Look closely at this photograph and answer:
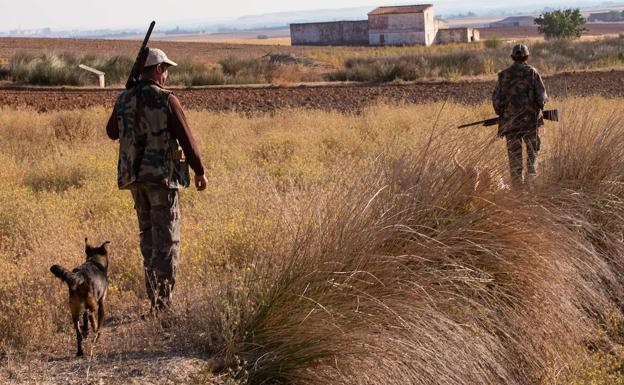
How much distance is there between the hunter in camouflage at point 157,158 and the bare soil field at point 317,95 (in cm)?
1634

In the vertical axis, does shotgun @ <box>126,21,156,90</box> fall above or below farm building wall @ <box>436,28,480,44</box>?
above

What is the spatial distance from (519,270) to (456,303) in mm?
740

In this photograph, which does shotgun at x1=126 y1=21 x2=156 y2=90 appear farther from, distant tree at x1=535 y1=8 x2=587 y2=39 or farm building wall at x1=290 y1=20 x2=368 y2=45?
farm building wall at x1=290 y1=20 x2=368 y2=45

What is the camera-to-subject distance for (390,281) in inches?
215

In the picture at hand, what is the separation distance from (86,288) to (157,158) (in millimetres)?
1104

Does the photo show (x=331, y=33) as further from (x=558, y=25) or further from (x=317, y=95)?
(x=317, y=95)

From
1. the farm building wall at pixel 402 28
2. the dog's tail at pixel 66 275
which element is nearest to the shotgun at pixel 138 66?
the dog's tail at pixel 66 275

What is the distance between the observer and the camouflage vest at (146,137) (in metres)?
6.27

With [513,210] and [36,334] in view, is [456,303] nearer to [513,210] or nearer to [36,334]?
[513,210]

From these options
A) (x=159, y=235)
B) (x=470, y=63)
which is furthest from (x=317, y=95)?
(x=159, y=235)

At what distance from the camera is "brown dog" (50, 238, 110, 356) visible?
5.49 metres

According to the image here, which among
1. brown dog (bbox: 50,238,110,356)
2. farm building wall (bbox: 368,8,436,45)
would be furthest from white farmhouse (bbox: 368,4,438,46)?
brown dog (bbox: 50,238,110,356)

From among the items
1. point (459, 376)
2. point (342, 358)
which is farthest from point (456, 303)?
point (342, 358)

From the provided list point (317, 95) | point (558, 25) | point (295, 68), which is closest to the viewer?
point (317, 95)
